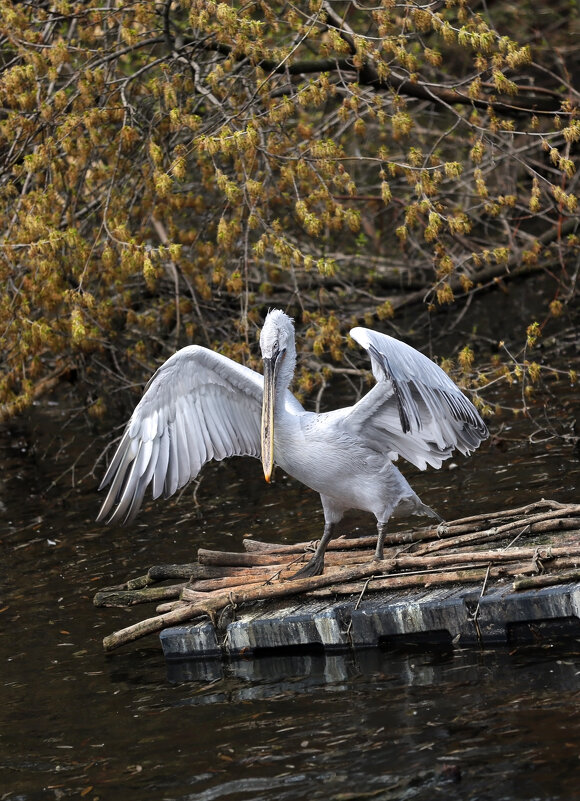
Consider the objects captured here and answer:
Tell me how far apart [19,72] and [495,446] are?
4.24 metres

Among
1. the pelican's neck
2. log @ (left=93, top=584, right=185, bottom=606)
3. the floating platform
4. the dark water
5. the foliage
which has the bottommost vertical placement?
the dark water

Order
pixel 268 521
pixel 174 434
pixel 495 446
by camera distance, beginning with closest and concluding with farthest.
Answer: pixel 174 434
pixel 268 521
pixel 495 446

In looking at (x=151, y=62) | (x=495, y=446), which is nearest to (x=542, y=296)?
(x=495, y=446)

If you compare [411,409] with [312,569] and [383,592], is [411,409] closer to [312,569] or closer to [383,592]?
[383,592]

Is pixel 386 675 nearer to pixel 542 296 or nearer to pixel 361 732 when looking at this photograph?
pixel 361 732

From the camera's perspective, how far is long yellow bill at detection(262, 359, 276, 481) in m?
5.46

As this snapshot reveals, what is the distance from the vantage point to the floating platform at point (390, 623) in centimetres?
487

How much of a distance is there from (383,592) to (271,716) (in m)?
0.98

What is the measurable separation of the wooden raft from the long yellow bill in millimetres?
599

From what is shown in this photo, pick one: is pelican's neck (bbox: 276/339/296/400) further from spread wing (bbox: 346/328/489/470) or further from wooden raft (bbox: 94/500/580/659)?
wooden raft (bbox: 94/500/580/659)

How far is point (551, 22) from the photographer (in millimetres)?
15188

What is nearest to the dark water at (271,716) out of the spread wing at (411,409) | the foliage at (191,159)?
the spread wing at (411,409)

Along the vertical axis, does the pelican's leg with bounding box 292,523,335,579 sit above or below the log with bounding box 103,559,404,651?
above

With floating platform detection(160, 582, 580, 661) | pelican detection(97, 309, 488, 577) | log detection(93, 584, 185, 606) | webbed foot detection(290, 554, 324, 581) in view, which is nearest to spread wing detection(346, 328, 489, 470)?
pelican detection(97, 309, 488, 577)
